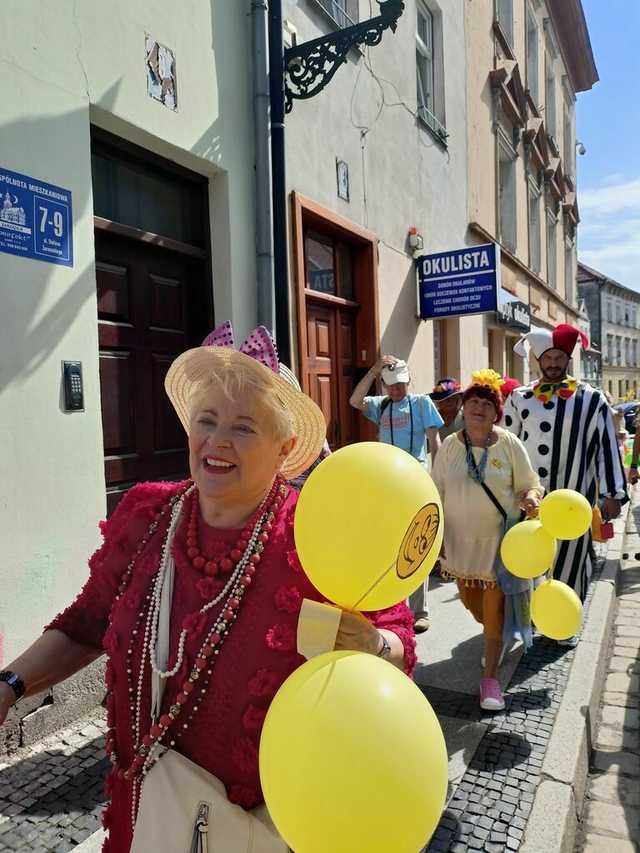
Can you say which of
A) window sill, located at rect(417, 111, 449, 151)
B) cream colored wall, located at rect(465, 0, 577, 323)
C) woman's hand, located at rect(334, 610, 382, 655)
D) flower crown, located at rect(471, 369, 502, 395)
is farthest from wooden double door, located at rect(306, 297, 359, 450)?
cream colored wall, located at rect(465, 0, 577, 323)

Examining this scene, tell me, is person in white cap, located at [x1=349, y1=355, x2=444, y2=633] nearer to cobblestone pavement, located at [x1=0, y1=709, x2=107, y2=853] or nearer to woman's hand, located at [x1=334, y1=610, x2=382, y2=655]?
cobblestone pavement, located at [x1=0, y1=709, x2=107, y2=853]

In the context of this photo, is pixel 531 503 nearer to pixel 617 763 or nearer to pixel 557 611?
pixel 557 611

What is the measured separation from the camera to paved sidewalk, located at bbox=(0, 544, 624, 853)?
7.68 ft

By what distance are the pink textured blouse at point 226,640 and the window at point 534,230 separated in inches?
569

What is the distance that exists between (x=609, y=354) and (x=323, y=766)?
2195 inches

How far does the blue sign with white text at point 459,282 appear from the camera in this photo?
23.1ft

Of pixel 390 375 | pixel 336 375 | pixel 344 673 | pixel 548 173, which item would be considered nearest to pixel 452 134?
pixel 336 375

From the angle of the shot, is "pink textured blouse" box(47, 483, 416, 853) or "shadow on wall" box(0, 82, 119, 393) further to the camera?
"shadow on wall" box(0, 82, 119, 393)

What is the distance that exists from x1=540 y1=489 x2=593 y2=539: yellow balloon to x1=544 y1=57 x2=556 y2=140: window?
15.6 m

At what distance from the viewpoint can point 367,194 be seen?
6.56 m

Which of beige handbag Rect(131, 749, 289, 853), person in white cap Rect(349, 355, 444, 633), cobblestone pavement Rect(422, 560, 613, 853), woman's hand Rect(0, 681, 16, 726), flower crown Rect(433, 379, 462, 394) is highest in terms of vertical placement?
flower crown Rect(433, 379, 462, 394)

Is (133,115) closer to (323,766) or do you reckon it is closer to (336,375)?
(336,375)

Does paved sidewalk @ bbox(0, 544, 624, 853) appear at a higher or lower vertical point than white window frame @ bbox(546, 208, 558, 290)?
lower

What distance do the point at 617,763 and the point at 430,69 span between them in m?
8.39
